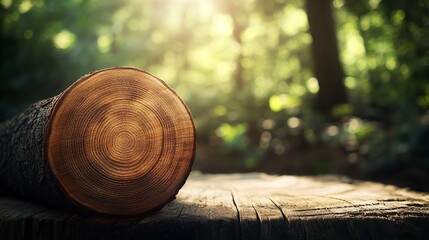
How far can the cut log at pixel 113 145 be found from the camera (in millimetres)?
1924

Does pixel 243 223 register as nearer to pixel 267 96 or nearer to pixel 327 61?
pixel 327 61

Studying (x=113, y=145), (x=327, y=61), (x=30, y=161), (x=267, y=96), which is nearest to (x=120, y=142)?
(x=113, y=145)

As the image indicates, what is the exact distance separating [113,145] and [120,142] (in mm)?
35

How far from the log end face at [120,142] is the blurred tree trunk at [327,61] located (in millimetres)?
6267

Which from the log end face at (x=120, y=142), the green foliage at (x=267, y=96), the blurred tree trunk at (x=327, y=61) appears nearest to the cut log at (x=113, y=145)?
the log end face at (x=120, y=142)

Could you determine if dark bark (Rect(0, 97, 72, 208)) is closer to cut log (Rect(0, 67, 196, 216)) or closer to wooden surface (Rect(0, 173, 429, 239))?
cut log (Rect(0, 67, 196, 216))

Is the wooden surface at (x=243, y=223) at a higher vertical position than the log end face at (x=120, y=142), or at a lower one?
lower

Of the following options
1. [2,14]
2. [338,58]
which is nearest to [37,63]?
[2,14]

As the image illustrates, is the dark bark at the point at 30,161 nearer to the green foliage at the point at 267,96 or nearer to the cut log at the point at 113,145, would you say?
the cut log at the point at 113,145

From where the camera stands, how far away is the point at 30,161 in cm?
220

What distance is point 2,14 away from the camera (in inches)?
332

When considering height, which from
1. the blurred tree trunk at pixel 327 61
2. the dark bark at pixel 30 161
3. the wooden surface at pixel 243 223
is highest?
the blurred tree trunk at pixel 327 61

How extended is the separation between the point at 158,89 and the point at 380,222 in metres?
1.18

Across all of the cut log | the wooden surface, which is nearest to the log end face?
the cut log
